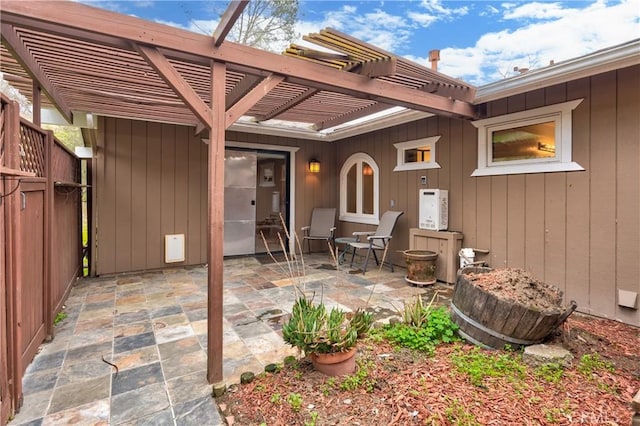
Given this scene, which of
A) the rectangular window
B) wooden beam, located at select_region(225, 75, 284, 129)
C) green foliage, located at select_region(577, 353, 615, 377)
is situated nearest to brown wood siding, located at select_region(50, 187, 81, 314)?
wooden beam, located at select_region(225, 75, 284, 129)

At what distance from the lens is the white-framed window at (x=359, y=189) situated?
5.94m

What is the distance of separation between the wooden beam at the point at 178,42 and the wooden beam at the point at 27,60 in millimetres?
284

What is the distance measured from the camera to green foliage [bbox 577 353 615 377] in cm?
205

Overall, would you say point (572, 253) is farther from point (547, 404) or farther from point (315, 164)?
point (315, 164)

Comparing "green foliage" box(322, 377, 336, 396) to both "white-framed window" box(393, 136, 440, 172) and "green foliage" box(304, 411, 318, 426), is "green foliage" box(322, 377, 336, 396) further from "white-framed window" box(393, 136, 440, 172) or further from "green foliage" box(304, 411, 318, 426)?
"white-framed window" box(393, 136, 440, 172)

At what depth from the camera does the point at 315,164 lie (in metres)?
6.59

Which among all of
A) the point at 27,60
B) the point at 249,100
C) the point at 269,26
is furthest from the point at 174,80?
the point at 269,26

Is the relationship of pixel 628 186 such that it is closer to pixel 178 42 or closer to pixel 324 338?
pixel 324 338

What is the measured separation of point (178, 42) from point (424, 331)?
9.06 feet

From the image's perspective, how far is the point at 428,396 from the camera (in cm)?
183

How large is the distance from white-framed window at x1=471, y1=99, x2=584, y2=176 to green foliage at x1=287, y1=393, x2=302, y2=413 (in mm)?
3483

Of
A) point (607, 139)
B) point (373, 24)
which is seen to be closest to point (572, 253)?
point (607, 139)

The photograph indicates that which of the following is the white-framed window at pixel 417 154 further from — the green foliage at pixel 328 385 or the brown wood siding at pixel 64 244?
the brown wood siding at pixel 64 244

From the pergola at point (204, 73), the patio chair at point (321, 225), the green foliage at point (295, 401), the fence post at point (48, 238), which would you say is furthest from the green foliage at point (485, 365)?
the patio chair at point (321, 225)
